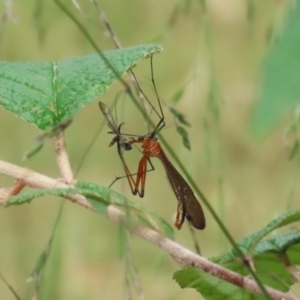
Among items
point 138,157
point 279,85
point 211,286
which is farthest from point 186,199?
point 138,157

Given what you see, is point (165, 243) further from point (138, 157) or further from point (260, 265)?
point (138, 157)

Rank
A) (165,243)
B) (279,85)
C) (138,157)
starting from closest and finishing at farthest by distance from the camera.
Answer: (279,85)
(165,243)
(138,157)

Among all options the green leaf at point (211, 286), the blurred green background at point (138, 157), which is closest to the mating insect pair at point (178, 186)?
the green leaf at point (211, 286)

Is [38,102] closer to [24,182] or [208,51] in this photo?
[24,182]

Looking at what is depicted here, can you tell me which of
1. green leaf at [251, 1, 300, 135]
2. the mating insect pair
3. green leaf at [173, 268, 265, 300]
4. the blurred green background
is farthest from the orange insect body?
the blurred green background

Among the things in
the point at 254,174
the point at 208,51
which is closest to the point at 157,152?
the point at 208,51

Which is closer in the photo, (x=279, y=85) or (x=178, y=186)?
(x=279, y=85)

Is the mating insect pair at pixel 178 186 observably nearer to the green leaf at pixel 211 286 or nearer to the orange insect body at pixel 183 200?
the orange insect body at pixel 183 200
